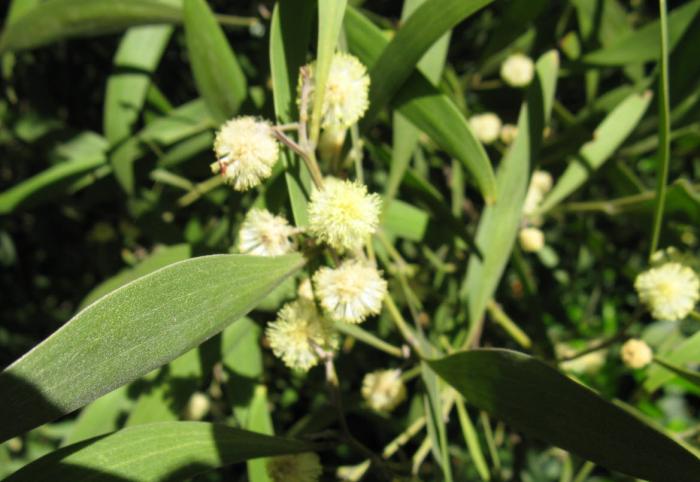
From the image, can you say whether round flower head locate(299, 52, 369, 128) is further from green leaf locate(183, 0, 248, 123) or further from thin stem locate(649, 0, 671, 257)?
thin stem locate(649, 0, 671, 257)

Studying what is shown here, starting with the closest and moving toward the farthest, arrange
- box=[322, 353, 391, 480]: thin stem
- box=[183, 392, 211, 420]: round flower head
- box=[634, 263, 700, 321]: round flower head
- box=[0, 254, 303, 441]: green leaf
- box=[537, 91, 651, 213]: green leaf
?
1. box=[0, 254, 303, 441]: green leaf
2. box=[322, 353, 391, 480]: thin stem
3. box=[634, 263, 700, 321]: round flower head
4. box=[537, 91, 651, 213]: green leaf
5. box=[183, 392, 211, 420]: round flower head

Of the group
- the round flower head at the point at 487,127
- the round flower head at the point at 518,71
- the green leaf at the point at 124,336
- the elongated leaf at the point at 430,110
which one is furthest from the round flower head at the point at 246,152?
the round flower head at the point at 518,71

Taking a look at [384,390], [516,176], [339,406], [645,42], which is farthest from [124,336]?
[645,42]

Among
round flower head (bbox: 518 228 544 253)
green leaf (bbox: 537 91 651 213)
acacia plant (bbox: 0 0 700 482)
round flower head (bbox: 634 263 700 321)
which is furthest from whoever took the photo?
round flower head (bbox: 518 228 544 253)

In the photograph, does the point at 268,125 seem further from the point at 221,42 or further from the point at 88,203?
the point at 88,203

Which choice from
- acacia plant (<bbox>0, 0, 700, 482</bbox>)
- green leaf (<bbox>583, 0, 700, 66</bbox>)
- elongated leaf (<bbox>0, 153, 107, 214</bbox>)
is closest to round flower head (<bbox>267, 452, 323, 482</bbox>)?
acacia plant (<bbox>0, 0, 700, 482</bbox>)

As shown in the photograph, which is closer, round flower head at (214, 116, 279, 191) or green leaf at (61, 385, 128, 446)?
round flower head at (214, 116, 279, 191)

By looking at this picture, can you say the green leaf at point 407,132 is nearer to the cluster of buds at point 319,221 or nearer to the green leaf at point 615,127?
the cluster of buds at point 319,221

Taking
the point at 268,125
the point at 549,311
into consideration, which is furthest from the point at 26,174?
the point at 549,311
